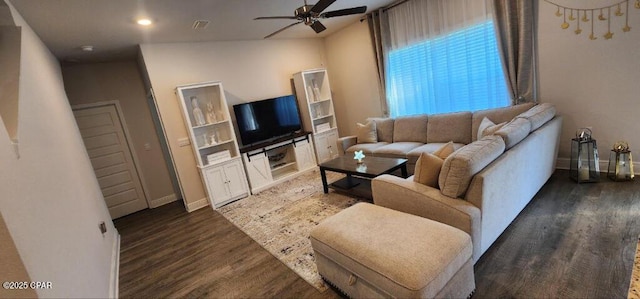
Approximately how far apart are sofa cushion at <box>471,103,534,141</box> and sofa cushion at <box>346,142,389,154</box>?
1313 mm

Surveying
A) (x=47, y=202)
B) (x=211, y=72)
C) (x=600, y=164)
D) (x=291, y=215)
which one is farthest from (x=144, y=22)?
(x=600, y=164)

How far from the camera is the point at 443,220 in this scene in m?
1.91

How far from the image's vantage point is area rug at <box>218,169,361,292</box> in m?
2.43

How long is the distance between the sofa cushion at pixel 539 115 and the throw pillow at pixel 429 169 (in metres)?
1.20

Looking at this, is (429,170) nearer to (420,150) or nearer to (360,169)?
(360,169)

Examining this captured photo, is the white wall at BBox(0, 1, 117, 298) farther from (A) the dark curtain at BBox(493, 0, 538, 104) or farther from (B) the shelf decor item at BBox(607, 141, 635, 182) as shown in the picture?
(B) the shelf decor item at BBox(607, 141, 635, 182)

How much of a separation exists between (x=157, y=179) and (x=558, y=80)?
603 centimetres

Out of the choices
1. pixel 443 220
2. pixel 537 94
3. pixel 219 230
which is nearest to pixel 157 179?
pixel 219 230

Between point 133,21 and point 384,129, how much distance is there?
3693 mm

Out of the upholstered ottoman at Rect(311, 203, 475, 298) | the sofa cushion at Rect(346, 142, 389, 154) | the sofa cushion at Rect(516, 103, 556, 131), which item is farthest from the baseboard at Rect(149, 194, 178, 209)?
the sofa cushion at Rect(516, 103, 556, 131)

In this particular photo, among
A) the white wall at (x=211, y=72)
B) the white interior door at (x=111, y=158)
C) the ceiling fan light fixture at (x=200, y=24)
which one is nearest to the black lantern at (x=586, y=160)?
the white wall at (x=211, y=72)

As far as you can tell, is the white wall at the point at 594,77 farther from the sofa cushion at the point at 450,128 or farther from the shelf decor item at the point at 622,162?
the sofa cushion at the point at 450,128

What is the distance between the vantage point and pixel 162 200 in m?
4.81

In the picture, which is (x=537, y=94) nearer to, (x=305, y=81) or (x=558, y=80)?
(x=558, y=80)
